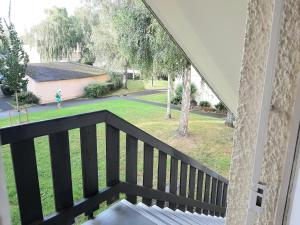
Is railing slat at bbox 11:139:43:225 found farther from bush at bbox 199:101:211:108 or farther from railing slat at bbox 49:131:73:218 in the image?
bush at bbox 199:101:211:108

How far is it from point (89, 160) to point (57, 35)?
2.70 feet

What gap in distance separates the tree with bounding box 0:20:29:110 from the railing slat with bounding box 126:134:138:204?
24.9 inches

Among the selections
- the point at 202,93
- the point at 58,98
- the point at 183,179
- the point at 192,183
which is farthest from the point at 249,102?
the point at 202,93

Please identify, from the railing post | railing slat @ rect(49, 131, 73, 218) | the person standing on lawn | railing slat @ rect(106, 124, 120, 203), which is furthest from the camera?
the person standing on lawn

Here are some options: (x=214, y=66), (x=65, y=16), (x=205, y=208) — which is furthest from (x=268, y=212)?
(x=205, y=208)

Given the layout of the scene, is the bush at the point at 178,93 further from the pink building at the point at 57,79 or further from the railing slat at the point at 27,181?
the railing slat at the point at 27,181

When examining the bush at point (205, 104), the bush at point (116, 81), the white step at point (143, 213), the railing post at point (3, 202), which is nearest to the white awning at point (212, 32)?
the white step at point (143, 213)

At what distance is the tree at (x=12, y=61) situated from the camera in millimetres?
1009

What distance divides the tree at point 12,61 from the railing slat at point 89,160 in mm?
339

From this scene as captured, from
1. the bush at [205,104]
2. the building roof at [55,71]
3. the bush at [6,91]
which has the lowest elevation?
the bush at [205,104]

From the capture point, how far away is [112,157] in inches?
55.9

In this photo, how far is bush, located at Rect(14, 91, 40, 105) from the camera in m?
1.18

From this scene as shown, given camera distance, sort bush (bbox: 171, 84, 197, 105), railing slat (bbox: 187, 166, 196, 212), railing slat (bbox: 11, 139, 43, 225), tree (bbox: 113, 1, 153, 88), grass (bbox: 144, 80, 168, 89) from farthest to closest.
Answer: bush (bbox: 171, 84, 197, 105) → grass (bbox: 144, 80, 168, 89) → tree (bbox: 113, 1, 153, 88) → railing slat (bbox: 187, 166, 196, 212) → railing slat (bbox: 11, 139, 43, 225)

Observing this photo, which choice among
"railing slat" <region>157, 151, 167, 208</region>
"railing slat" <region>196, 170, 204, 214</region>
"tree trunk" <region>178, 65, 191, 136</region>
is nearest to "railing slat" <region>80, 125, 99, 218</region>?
"railing slat" <region>157, 151, 167, 208</region>
